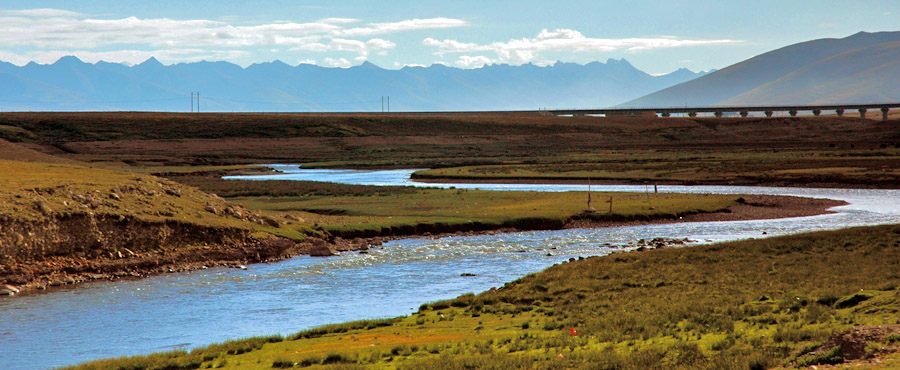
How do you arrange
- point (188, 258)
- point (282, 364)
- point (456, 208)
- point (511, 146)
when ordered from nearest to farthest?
point (282, 364) < point (188, 258) < point (456, 208) < point (511, 146)

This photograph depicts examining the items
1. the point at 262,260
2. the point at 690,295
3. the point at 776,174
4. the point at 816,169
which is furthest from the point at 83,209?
the point at 816,169

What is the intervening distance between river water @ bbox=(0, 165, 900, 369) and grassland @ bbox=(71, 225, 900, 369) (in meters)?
3.35

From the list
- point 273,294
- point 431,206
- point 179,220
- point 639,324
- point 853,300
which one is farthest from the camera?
point 431,206

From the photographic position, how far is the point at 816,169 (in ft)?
290

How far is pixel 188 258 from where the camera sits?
38.5 metres

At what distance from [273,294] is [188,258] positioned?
29.6 ft

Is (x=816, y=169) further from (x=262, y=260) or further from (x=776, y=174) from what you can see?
(x=262, y=260)

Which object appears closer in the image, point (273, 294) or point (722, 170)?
point (273, 294)

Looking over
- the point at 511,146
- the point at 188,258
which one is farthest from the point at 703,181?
the point at 511,146

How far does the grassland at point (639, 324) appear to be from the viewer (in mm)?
16734

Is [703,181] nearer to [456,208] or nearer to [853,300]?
[456,208]

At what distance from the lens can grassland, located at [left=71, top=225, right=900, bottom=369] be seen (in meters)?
16.7

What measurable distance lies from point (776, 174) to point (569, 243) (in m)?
49.6

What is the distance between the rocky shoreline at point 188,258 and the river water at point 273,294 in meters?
1.16
